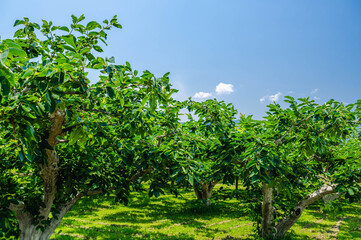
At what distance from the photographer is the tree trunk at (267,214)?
8.27m

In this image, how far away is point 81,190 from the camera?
6012mm

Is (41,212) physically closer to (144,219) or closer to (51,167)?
(51,167)

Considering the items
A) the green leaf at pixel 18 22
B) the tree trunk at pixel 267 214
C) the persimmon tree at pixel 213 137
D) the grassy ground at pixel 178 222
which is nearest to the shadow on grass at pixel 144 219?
the grassy ground at pixel 178 222

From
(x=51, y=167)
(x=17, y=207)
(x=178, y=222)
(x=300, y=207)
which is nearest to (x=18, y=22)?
(x=51, y=167)

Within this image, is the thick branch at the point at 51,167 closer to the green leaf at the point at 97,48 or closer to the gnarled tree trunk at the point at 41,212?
the gnarled tree trunk at the point at 41,212

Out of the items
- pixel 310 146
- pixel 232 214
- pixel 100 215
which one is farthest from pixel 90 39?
pixel 232 214

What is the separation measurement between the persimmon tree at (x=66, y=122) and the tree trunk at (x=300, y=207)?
5738 millimetres

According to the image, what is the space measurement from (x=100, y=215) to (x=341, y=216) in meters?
14.9

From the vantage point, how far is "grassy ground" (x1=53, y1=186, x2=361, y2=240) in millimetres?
10227

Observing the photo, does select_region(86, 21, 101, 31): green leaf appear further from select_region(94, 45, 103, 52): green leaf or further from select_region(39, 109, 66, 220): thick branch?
select_region(39, 109, 66, 220): thick branch

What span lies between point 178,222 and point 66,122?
34.5 feet

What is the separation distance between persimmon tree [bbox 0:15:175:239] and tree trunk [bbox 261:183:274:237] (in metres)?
4.82

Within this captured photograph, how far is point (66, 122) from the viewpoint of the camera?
14.0 ft

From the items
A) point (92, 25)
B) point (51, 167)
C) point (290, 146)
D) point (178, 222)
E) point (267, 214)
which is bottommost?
point (178, 222)
